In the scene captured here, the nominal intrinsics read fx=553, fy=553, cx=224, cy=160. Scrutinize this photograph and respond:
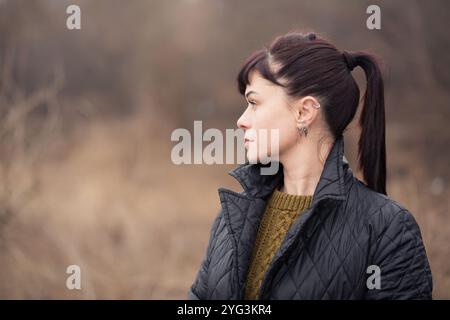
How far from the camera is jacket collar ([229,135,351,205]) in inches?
55.6

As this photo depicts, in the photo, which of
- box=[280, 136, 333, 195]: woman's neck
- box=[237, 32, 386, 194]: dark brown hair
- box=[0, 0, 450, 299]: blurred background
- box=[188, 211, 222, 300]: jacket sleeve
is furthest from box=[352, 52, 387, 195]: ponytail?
box=[0, 0, 450, 299]: blurred background

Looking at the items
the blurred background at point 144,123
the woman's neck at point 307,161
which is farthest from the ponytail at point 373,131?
the blurred background at point 144,123

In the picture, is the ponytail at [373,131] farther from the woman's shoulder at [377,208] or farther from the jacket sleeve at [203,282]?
the jacket sleeve at [203,282]

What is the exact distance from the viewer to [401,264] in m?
1.34

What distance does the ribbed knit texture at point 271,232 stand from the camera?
4.84ft

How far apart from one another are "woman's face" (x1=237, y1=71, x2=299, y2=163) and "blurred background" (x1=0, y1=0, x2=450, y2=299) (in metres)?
2.20

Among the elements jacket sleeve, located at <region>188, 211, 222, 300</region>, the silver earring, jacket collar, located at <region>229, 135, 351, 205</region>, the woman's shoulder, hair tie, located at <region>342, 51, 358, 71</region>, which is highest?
→ hair tie, located at <region>342, 51, 358, 71</region>

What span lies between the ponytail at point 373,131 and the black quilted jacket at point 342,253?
6 cm

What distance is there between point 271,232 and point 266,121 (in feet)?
1.00

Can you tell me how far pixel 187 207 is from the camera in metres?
4.66

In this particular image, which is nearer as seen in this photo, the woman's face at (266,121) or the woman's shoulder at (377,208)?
the woman's shoulder at (377,208)

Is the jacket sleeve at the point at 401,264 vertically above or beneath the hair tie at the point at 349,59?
beneath

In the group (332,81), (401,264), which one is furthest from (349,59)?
(401,264)

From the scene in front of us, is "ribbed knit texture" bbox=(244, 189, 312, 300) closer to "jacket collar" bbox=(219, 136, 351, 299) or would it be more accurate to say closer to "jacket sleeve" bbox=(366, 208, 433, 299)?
"jacket collar" bbox=(219, 136, 351, 299)
